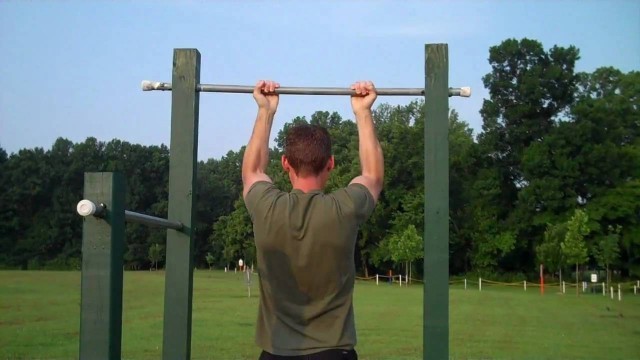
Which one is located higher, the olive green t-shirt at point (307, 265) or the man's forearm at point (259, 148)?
the man's forearm at point (259, 148)

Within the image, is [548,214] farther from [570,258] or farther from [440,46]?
[440,46]

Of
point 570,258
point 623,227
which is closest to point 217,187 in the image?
point 570,258

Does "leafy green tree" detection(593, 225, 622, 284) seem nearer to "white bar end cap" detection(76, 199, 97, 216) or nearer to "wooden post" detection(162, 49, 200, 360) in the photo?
"wooden post" detection(162, 49, 200, 360)

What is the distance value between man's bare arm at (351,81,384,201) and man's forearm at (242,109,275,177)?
35 cm

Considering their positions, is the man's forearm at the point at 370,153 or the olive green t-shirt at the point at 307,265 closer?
the olive green t-shirt at the point at 307,265

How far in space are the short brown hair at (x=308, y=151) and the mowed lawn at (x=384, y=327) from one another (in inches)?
372

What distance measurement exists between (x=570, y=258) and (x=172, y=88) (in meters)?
34.4

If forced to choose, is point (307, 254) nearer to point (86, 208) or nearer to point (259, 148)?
point (259, 148)

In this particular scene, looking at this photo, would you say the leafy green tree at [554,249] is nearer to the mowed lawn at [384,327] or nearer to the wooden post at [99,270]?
the mowed lawn at [384,327]

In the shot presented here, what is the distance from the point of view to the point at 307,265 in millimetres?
2154

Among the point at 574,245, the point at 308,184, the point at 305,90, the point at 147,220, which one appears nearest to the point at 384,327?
the point at 305,90

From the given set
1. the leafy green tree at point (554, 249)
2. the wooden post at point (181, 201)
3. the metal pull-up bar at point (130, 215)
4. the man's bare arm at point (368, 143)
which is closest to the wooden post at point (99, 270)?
the metal pull-up bar at point (130, 215)

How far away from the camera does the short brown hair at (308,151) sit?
88.0 inches

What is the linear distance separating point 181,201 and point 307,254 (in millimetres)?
1206
